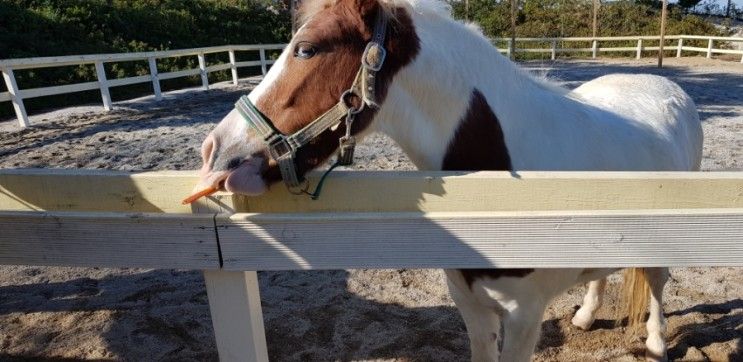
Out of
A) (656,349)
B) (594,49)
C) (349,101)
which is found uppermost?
(349,101)

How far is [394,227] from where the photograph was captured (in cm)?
126

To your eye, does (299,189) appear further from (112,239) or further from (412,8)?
(412,8)

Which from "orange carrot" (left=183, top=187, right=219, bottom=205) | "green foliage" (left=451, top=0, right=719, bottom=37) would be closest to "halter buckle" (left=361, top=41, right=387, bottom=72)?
"orange carrot" (left=183, top=187, right=219, bottom=205)

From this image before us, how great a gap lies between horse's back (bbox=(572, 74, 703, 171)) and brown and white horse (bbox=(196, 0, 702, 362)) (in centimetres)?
39

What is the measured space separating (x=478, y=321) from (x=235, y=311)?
1112 mm

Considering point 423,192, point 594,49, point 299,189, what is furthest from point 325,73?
point 594,49

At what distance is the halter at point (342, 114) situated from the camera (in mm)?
1421

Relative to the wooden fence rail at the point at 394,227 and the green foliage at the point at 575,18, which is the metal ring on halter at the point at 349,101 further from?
the green foliage at the point at 575,18

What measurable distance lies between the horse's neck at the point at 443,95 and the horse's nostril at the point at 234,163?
458 mm

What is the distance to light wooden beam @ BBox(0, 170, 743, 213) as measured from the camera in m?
1.24

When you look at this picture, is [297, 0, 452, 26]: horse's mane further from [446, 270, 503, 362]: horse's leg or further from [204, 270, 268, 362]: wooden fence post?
[446, 270, 503, 362]: horse's leg

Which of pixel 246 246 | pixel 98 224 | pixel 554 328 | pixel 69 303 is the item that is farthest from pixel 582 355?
pixel 69 303

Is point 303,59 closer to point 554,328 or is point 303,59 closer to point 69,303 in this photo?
point 554,328

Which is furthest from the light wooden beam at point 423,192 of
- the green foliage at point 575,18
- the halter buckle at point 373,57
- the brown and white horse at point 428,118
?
the green foliage at point 575,18
